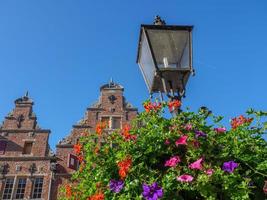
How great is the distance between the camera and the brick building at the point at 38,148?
44.6ft

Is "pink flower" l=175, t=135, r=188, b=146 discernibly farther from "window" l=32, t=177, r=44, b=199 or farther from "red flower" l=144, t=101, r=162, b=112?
"window" l=32, t=177, r=44, b=199

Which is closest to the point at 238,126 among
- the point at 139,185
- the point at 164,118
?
the point at 164,118

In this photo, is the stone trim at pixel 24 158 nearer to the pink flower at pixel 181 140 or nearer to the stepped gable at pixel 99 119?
the stepped gable at pixel 99 119

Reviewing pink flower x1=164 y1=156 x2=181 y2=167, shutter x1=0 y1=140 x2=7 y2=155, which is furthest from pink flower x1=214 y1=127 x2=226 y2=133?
shutter x1=0 y1=140 x2=7 y2=155

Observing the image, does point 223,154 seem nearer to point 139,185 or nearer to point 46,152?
point 139,185

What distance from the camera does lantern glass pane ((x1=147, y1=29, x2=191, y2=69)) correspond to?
350 centimetres

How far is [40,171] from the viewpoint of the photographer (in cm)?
1400

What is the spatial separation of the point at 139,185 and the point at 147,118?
90cm

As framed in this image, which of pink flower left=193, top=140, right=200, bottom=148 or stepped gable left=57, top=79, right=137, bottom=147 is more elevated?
stepped gable left=57, top=79, right=137, bottom=147

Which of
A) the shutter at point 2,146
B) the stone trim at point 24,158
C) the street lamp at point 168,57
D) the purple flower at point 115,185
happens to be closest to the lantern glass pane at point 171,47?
the street lamp at point 168,57

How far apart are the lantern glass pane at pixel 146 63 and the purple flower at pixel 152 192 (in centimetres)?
115

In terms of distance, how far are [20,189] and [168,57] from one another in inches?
461

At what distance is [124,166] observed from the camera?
303 centimetres

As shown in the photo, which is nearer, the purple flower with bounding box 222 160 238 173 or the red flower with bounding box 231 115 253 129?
the purple flower with bounding box 222 160 238 173
